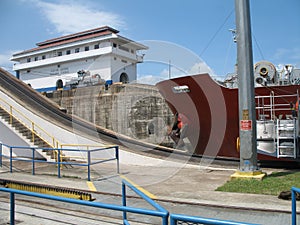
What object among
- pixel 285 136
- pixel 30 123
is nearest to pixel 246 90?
pixel 285 136

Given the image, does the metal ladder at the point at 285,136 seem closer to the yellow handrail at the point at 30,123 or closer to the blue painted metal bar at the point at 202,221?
the blue painted metal bar at the point at 202,221

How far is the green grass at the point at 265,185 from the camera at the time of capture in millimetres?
7461

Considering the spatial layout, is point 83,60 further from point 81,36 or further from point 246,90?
point 246,90

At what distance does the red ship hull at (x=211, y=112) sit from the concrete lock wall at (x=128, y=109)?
5356 mm

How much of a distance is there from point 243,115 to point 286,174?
2.34 m

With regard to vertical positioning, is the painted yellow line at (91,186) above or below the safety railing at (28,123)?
below

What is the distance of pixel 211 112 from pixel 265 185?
4439 mm

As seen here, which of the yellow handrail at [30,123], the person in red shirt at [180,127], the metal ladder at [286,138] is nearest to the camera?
the metal ladder at [286,138]

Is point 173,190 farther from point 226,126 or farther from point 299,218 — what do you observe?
point 226,126

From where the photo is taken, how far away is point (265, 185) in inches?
314

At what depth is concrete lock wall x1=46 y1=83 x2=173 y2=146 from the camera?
20.5 m

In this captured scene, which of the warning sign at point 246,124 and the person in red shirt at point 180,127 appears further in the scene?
the person in red shirt at point 180,127

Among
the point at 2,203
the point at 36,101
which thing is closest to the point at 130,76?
the point at 36,101

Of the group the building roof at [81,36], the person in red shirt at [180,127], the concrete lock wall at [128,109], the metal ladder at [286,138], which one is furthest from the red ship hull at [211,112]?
the building roof at [81,36]
